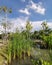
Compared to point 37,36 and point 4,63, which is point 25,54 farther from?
point 37,36

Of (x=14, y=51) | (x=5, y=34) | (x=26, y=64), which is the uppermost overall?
(x=5, y=34)

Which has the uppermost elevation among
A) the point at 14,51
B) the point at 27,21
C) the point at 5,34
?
the point at 27,21

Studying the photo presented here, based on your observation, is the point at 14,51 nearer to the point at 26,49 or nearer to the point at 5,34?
the point at 26,49

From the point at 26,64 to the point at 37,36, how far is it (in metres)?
38.2

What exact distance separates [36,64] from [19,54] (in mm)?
13121

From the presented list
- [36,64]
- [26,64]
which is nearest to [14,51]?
[26,64]

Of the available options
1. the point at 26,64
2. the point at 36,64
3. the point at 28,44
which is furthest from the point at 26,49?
the point at 36,64

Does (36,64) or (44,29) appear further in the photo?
(44,29)

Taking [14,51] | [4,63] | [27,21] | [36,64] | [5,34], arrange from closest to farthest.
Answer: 1. [36,64]
2. [4,63]
3. [14,51]
4. [5,34]
5. [27,21]

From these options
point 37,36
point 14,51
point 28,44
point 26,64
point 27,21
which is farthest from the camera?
point 37,36

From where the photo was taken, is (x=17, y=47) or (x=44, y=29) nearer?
(x=17, y=47)

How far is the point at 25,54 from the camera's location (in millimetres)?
19297

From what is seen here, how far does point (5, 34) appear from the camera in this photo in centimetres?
3419

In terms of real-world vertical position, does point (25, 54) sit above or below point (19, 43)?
below
